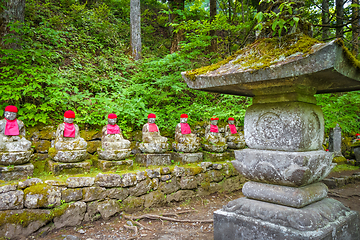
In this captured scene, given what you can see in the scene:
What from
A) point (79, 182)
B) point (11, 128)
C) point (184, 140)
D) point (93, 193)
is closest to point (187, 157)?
point (184, 140)

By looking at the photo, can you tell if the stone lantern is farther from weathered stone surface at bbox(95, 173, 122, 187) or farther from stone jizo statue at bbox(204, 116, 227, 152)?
stone jizo statue at bbox(204, 116, 227, 152)

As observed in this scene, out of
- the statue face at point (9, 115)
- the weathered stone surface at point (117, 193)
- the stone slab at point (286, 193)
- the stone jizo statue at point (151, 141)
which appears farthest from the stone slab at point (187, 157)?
the statue face at point (9, 115)

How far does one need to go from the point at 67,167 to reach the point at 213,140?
3.45 meters

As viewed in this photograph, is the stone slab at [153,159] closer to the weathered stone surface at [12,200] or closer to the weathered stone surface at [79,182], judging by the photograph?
the weathered stone surface at [79,182]

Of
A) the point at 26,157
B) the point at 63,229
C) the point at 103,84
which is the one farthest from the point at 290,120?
the point at 103,84

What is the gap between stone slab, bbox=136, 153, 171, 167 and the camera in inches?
186

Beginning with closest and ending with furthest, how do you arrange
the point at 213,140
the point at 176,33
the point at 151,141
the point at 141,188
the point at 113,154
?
1. the point at 113,154
2. the point at 141,188
3. the point at 151,141
4. the point at 213,140
5. the point at 176,33

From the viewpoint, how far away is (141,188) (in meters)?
4.35

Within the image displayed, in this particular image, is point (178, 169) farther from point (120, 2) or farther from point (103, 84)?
point (120, 2)

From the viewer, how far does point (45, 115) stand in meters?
4.64

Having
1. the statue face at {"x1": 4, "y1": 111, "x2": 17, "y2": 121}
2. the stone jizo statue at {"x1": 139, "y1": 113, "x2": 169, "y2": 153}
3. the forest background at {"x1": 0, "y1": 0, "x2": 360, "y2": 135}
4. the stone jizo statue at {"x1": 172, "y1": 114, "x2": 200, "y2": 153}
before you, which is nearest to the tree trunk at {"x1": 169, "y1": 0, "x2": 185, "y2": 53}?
the forest background at {"x1": 0, "y1": 0, "x2": 360, "y2": 135}

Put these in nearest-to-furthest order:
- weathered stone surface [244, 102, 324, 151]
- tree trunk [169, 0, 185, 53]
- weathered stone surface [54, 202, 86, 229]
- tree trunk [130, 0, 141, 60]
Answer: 1. weathered stone surface [244, 102, 324, 151]
2. weathered stone surface [54, 202, 86, 229]
3. tree trunk [130, 0, 141, 60]
4. tree trunk [169, 0, 185, 53]

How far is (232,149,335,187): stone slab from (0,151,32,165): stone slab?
11.3ft

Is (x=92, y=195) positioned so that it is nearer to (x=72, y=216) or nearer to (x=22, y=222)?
(x=72, y=216)
